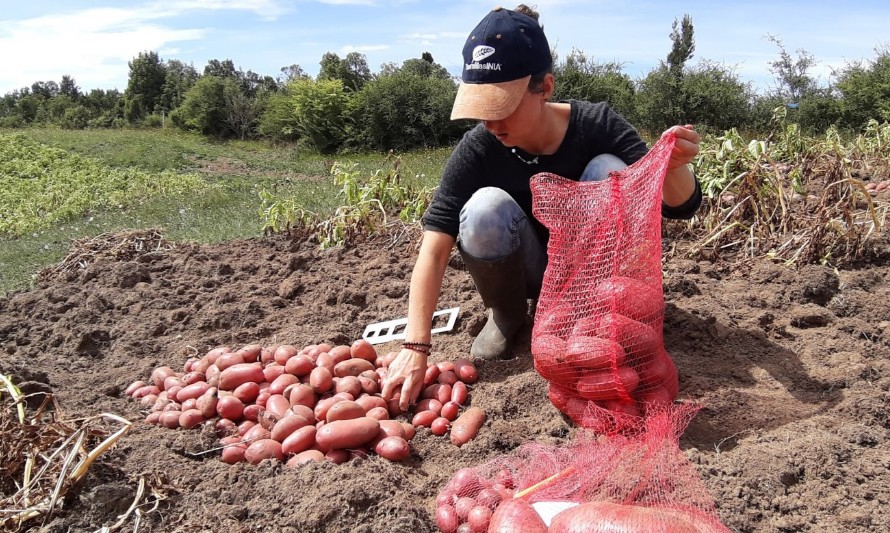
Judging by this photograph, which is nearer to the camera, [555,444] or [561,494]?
[561,494]

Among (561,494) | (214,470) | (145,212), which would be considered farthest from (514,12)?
(145,212)

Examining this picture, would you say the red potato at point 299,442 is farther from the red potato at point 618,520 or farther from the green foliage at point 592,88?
the green foliage at point 592,88

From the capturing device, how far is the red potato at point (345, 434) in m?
2.02

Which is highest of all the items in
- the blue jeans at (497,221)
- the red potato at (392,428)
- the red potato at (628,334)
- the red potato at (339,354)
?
the blue jeans at (497,221)

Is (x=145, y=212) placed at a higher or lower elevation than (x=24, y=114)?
lower

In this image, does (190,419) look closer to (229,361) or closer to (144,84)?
(229,361)

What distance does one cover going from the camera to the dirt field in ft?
5.54

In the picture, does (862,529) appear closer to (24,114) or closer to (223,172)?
(223,172)

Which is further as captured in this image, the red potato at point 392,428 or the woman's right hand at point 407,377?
the woman's right hand at point 407,377

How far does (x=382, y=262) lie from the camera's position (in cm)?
400

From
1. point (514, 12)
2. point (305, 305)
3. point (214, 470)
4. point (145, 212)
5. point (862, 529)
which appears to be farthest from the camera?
point (145, 212)

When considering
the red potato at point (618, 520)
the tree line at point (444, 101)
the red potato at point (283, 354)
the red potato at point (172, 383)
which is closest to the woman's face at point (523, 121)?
the red potato at point (283, 354)

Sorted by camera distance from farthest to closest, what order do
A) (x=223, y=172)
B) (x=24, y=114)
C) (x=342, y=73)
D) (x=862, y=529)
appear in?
(x=24, y=114) → (x=342, y=73) → (x=223, y=172) → (x=862, y=529)

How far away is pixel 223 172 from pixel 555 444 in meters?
13.0
